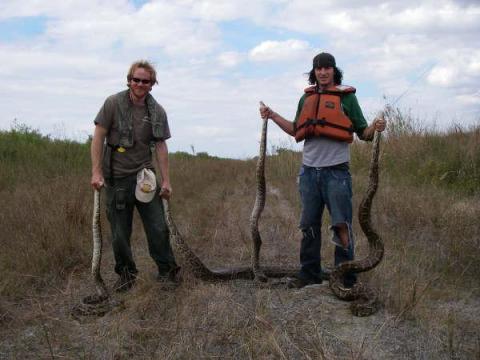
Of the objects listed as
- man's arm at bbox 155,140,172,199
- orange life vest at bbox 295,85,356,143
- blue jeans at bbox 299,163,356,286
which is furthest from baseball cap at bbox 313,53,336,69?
man's arm at bbox 155,140,172,199

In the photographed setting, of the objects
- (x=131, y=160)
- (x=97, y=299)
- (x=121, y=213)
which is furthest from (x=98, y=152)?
(x=97, y=299)

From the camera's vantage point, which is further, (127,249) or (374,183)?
(127,249)

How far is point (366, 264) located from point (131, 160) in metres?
2.49

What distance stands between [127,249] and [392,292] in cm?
260

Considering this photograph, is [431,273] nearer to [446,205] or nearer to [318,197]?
[318,197]

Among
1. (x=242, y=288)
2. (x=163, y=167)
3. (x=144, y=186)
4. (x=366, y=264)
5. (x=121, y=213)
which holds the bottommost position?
(x=242, y=288)

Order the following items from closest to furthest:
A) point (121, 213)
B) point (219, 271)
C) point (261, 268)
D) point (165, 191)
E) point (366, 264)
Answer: point (366, 264)
point (121, 213)
point (165, 191)
point (219, 271)
point (261, 268)

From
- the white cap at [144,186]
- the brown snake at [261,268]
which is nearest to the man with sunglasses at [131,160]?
the white cap at [144,186]

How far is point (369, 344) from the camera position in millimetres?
3750

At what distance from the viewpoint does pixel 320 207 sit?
16.8 feet

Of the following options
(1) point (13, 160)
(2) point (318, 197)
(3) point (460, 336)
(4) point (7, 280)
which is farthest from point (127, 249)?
(1) point (13, 160)

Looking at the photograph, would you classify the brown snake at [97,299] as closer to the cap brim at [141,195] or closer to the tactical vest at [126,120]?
the cap brim at [141,195]

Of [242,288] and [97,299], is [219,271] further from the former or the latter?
[97,299]

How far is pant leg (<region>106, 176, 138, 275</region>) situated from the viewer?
17.2 ft
